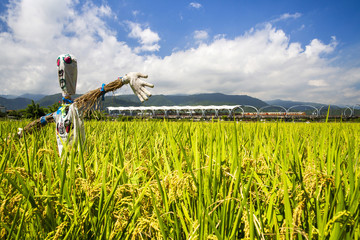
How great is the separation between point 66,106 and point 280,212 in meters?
2.15

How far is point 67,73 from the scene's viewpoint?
203 centimetres

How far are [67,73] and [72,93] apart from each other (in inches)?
9.1

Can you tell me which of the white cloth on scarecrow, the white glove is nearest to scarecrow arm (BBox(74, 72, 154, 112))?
the white glove

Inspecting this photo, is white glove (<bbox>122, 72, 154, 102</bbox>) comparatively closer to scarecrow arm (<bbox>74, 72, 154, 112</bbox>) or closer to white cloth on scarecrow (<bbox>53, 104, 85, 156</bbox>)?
scarecrow arm (<bbox>74, 72, 154, 112</bbox>)

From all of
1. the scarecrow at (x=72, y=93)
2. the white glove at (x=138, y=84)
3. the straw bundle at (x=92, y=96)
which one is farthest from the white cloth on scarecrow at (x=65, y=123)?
the white glove at (x=138, y=84)

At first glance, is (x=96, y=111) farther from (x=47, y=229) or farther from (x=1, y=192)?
(x=47, y=229)

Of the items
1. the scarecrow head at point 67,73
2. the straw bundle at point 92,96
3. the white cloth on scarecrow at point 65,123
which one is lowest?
the white cloth on scarecrow at point 65,123

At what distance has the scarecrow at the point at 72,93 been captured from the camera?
1826mm

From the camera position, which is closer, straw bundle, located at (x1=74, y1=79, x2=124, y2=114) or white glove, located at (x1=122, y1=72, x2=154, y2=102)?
white glove, located at (x1=122, y1=72, x2=154, y2=102)

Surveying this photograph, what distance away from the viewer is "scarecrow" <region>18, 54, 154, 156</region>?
183 centimetres

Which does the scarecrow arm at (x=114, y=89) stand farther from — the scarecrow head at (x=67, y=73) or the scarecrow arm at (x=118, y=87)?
the scarecrow head at (x=67, y=73)

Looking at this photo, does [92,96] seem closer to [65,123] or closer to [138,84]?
[65,123]

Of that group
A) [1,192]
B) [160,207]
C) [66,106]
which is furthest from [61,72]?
[160,207]

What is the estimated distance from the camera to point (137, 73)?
1869 mm
